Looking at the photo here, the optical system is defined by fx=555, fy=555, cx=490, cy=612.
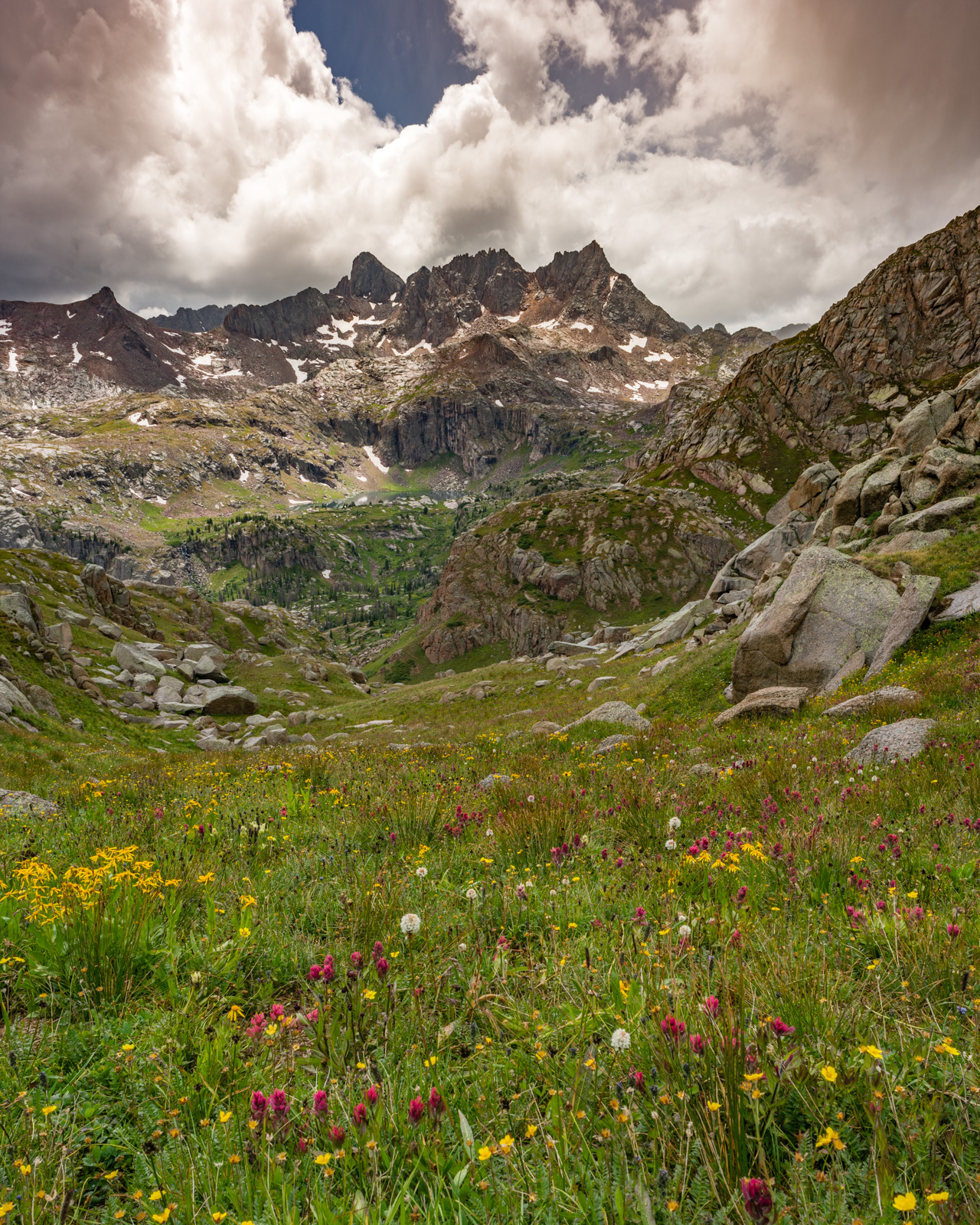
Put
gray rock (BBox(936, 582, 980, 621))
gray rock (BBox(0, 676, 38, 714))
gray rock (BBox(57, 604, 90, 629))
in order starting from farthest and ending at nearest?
gray rock (BBox(57, 604, 90, 629))
gray rock (BBox(0, 676, 38, 714))
gray rock (BBox(936, 582, 980, 621))

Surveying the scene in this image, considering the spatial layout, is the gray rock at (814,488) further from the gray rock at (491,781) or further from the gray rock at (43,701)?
the gray rock at (43,701)

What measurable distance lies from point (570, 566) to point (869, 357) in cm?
9443

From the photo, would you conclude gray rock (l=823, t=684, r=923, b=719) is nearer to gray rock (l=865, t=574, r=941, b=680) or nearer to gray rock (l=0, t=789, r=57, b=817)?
gray rock (l=865, t=574, r=941, b=680)

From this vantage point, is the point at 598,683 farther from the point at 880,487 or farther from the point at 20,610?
the point at 20,610

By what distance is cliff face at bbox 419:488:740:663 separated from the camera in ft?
438

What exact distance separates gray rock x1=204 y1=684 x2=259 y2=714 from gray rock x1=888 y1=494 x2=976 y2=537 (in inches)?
1774

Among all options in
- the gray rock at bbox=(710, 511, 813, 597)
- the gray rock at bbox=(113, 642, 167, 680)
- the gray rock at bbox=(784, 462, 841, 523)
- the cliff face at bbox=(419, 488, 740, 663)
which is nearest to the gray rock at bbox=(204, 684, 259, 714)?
the gray rock at bbox=(113, 642, 167, 680)

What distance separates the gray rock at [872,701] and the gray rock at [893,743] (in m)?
2.70

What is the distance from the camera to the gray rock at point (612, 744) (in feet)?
43.1

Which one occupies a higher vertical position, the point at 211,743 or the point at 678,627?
the point at 211,743

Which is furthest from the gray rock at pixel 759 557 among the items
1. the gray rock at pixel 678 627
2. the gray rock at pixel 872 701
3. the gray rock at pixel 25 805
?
the gray rock at pixel 25 805

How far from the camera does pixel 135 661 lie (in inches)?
1673

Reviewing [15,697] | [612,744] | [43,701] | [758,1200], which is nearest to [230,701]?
[43,701]

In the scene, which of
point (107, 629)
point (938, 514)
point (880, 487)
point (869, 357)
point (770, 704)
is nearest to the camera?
point (770, 704)
